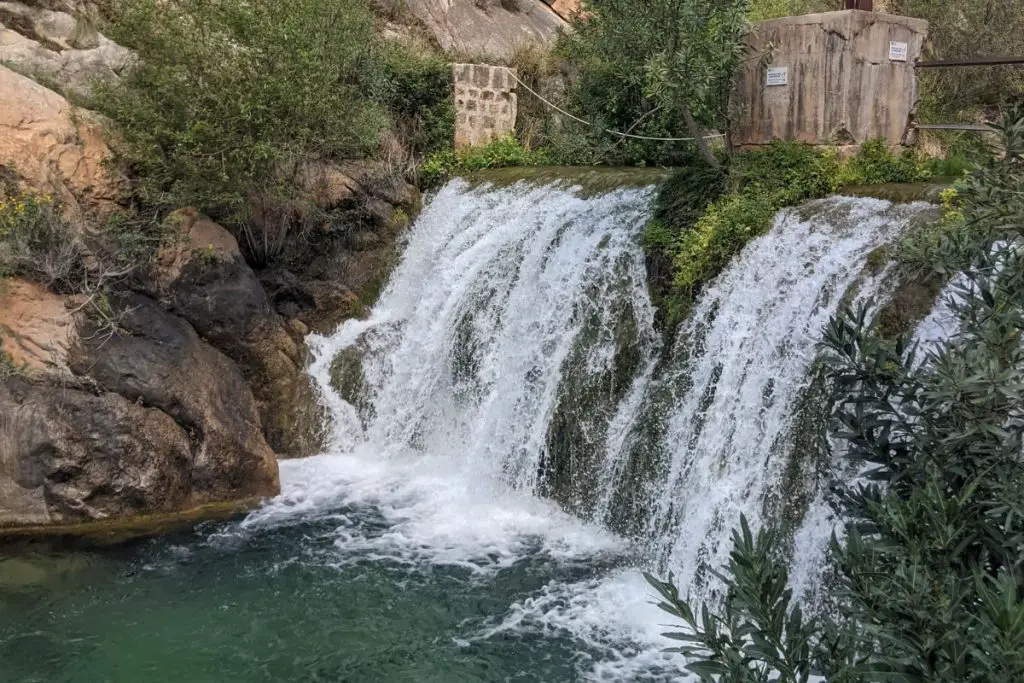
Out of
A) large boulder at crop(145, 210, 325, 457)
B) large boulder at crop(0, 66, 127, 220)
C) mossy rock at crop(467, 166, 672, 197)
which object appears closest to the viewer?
large boulder at crop(0, 66, 127, 220)

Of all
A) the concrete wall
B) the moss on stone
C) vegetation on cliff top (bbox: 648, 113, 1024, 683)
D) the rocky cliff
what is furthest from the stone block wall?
vegetation on cliff top (bbox: 648, 113, 1024, 683)

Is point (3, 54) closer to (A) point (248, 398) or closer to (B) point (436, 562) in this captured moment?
(A) point (248, 398)

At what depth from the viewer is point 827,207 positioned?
7.31m

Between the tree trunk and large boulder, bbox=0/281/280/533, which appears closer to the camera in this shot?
large boulder, bbox=0/281/280/533

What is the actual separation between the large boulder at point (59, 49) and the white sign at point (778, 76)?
23.0 feet

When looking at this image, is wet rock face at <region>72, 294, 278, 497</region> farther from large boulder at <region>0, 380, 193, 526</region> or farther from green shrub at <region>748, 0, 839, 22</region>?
green shrub at <region>748, 0, 839, 22</region>

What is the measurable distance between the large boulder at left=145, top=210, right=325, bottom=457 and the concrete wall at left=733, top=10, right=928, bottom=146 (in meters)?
5.73

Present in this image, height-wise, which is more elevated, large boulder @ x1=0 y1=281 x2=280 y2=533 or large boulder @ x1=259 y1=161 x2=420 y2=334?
large boulder @ x1=259 y1=161 x2=420 y2=334

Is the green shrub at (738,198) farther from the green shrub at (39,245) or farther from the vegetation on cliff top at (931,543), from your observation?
the green shrub at (39,245)

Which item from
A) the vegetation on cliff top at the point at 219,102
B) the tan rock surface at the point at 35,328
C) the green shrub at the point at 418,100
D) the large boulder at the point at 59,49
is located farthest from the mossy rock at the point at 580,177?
the tan rock surface at the point at 35,328

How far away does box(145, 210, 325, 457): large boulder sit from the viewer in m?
9.18

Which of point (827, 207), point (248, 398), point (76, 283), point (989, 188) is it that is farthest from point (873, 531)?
point (76, 283)

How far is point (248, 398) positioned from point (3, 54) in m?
5.38

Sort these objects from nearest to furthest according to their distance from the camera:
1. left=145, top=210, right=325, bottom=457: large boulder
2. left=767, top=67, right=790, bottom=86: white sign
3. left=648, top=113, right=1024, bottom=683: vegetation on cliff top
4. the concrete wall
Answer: left=648, top=113, right=1024, bottom=683: vegetation on cliff top < the concrete wall < left=767, top=67, right=790, bottom=86: white sign < left=145, top=210, right=325, bottom=457: large boulder
